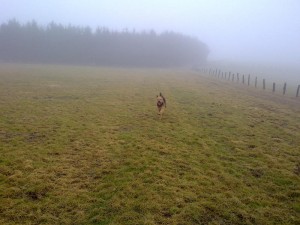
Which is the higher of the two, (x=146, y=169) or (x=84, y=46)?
(x=84, y=46)

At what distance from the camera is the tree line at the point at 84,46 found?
96.2 m

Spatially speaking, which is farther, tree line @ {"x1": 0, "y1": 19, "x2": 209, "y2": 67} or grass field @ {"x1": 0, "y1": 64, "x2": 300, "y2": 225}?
tree line @ {"x1": 0, "y1": 19, "x2": 209, "y2": 67}

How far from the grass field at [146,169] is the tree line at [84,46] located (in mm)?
85572

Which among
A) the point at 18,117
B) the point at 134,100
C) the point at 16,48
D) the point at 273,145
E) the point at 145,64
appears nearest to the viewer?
the point at 273,145

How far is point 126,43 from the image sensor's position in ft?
357

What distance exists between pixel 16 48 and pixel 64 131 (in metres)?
95.5

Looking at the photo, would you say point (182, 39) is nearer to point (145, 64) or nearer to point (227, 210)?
point (145, 64)

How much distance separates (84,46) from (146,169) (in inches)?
3903

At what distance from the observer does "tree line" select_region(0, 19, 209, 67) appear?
9625 cm

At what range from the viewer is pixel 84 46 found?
334ft

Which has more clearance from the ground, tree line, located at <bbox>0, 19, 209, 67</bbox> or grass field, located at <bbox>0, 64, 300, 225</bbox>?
tree line, located at <bbox>0, 19, 209, 67</bbox>

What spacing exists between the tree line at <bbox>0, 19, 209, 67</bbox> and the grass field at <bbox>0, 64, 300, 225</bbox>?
85572mm

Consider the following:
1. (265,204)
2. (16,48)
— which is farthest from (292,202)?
(16,48)

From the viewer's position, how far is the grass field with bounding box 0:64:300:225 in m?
6.93
